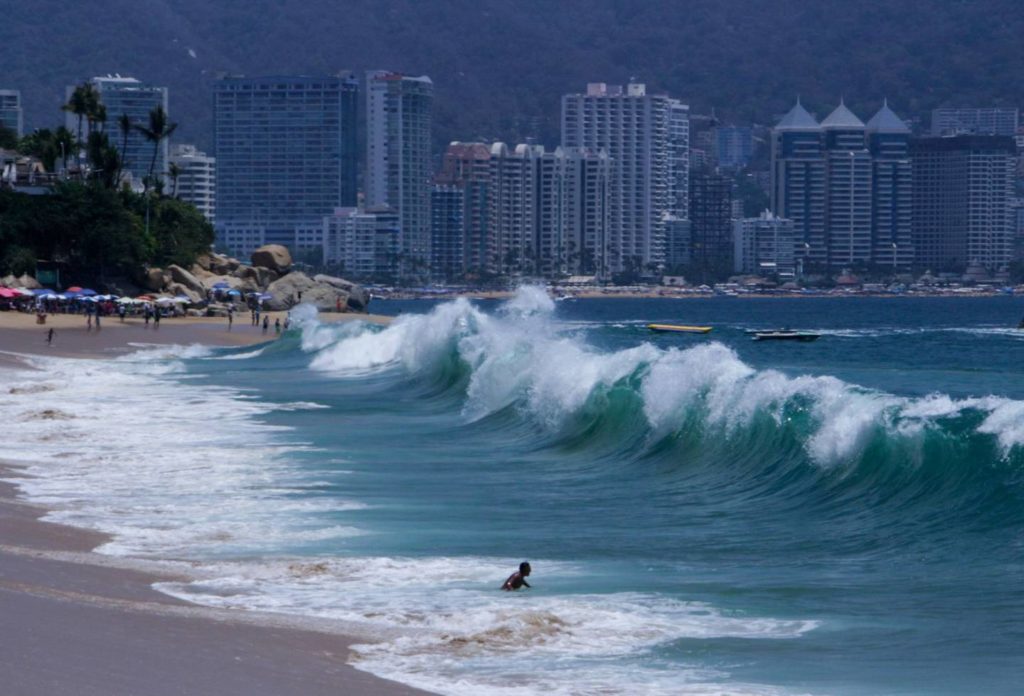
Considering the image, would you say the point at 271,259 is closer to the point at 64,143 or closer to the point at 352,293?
the point at 352,293

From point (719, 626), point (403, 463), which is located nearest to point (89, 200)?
point (403, 463)

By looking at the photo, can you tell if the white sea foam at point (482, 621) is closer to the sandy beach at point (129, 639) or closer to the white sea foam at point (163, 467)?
the sandy beach at point (129, 639)

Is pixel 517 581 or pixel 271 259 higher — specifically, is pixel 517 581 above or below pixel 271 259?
below

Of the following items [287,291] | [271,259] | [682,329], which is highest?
[271,259]

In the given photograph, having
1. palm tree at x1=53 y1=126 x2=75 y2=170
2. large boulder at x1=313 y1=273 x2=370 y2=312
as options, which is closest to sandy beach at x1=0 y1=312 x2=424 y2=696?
palm tree at x1=53 y1=126 x2=75 y2=170

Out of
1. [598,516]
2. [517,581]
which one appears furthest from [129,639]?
[598,516]

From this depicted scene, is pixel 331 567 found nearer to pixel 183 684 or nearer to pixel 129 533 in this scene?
pixel 129 533
